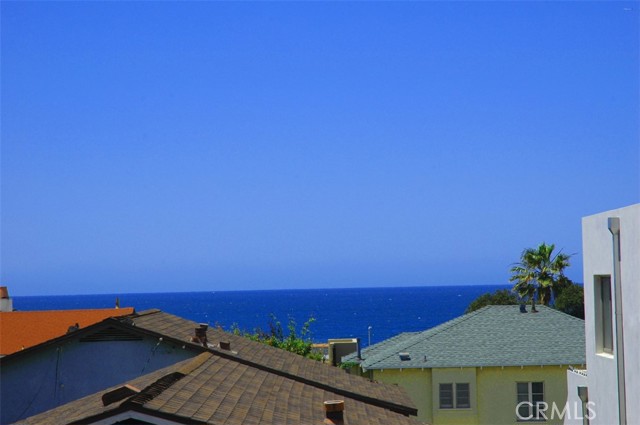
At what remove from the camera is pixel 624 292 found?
17.0m

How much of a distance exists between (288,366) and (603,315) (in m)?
7.89

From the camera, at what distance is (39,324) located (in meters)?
37.9

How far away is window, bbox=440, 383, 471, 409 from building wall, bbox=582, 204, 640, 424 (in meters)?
14.4

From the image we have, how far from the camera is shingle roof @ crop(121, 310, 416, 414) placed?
65.6 feet

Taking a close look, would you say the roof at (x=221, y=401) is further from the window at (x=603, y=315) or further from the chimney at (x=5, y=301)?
the chimney at (x=5, y=301)

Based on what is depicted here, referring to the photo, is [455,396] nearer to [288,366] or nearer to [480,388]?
[480,388]

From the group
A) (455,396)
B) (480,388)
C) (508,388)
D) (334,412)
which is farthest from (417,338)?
(334,412)

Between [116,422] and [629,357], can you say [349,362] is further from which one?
A: [116,422]

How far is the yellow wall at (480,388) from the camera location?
1323 inches

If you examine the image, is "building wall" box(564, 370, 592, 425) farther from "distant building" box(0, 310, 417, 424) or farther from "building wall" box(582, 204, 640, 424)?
"distant building" box(0, 310, 417, 424)

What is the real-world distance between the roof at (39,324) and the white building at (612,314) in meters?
20.9

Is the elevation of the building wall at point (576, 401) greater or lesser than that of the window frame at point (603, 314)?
lesser

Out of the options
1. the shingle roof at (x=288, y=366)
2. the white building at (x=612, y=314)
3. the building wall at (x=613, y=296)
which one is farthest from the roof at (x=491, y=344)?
the building wall at (x=613, y=296)

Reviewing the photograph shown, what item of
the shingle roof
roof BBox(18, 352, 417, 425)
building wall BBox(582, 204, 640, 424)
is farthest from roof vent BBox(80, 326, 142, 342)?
building wall BBox(582, 204, 640, 424)
